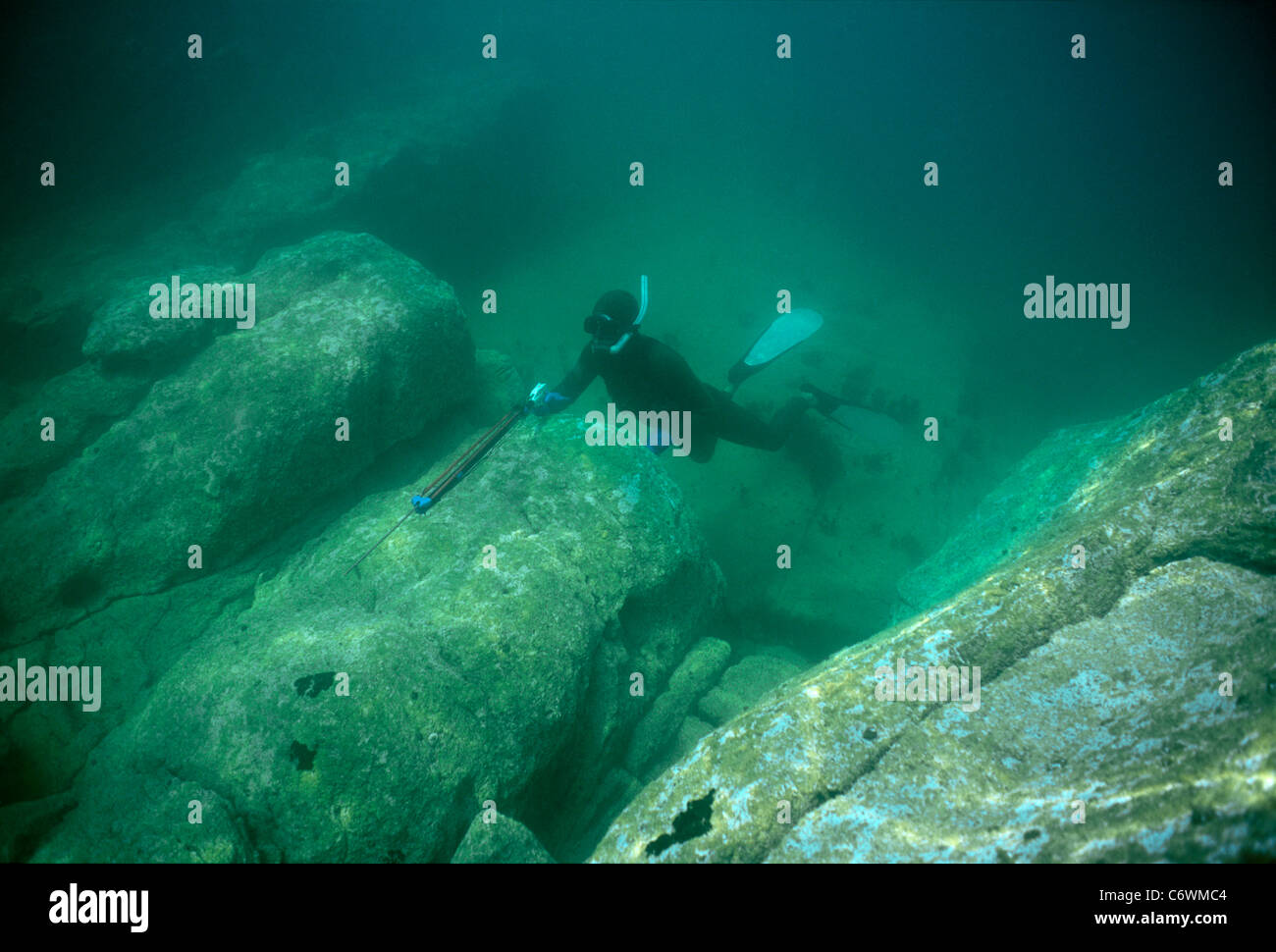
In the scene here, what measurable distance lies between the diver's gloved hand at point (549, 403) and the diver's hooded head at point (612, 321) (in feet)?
2.41

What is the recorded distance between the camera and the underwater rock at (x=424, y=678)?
2.79 metres

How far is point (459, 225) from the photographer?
47.0 ft

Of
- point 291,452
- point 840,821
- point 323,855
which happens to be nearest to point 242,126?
point 291,452

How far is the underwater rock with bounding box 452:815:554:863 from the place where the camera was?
2617 millimetres

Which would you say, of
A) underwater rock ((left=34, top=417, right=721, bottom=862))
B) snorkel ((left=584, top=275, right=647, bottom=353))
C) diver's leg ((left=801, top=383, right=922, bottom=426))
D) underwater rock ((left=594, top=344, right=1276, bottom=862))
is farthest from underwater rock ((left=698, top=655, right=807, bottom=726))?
diver's leg ((left=801, top=383, right=922, bottom=426))

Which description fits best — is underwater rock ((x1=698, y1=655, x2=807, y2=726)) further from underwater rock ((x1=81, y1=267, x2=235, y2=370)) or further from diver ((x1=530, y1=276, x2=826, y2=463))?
underwater rock ((x1=81, y1=267, x2=235, y2=370))

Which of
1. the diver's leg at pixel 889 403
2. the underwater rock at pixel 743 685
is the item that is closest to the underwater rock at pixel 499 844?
the underwater rock at pixel 743 685

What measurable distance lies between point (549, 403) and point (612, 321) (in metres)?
1.19

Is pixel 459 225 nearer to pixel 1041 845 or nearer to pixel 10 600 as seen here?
pixel 10 600

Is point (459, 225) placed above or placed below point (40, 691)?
above

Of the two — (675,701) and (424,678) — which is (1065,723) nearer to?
(675,701)

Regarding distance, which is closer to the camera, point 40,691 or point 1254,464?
point 1254,464

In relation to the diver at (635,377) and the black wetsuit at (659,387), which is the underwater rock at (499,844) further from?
the black wetsuit at (659,387)
